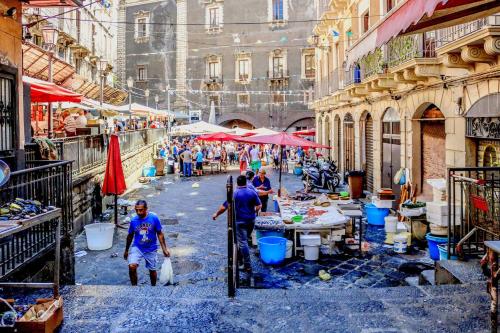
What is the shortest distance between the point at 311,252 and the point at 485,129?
416 centimetres

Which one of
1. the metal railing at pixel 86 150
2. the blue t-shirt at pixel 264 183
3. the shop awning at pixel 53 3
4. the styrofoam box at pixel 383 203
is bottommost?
the styrofoam box at pixel 383 203

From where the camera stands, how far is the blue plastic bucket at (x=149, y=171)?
81.6ft

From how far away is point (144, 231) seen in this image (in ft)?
23.2

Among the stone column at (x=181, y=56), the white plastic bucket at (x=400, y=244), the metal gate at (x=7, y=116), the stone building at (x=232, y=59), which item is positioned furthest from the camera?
the stone column at (x=181, y=56)

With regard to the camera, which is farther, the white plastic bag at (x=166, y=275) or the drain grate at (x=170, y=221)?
the drain grate at (x=170, y=221)

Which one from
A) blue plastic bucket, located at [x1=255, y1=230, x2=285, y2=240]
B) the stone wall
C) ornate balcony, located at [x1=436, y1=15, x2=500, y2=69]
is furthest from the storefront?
the stone wall

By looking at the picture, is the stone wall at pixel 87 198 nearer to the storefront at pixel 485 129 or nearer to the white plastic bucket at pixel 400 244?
the white plastic bucket at pixel 400 244

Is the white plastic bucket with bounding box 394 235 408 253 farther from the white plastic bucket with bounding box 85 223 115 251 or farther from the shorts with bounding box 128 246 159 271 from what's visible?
the white plastic bucket with bounding box 85 223 115 251

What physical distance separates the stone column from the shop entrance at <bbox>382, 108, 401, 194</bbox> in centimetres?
3075

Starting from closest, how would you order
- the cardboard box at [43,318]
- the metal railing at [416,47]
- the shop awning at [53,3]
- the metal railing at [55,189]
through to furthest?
the cardboard box at [43,318] → the metal railing at [55,189] → the shop awning at [53,3] → the metal railing at [416,47]

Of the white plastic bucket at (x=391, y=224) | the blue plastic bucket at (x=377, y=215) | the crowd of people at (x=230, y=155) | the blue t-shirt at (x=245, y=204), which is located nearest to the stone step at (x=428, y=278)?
the blue t-shirt at (x=245, y=204)

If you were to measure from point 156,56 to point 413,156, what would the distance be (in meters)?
36.9

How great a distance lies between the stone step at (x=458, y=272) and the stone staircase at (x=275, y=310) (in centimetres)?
22

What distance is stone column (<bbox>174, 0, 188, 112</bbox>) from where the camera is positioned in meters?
44.1
